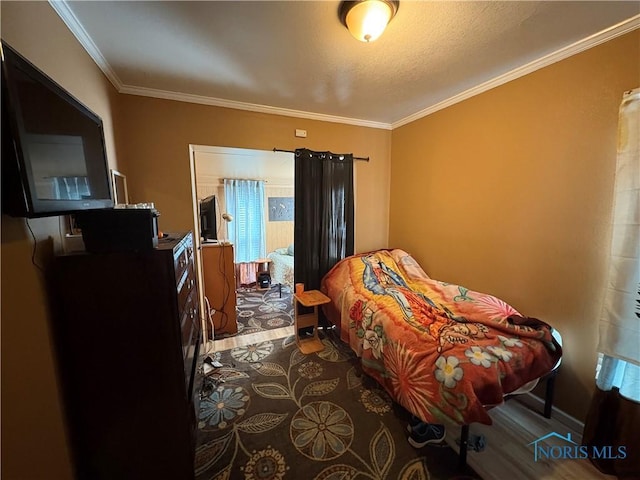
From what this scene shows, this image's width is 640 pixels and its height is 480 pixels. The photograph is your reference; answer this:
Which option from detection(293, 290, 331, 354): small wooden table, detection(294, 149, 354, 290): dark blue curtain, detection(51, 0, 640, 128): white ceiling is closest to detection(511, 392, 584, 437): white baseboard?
detection(293, 290, 331, 354): small wooden table

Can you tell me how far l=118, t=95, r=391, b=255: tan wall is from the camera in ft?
7.45

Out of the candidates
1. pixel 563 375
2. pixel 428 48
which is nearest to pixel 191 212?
pixel 428 48

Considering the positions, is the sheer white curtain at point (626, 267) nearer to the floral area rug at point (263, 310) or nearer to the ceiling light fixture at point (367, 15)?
the ceiling light fixture at point (367, 15)

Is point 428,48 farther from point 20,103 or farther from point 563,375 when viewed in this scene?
point 563,375

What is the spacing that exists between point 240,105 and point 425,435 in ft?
10.2

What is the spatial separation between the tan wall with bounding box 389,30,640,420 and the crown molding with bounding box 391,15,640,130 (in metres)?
0.04

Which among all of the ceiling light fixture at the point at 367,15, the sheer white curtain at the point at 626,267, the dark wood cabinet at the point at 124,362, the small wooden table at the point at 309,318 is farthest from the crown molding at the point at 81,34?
the sheer white curtain at the point at 626,267

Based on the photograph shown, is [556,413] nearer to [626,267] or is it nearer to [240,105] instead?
[626,267]

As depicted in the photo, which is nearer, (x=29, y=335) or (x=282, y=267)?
(x=29, y=335)

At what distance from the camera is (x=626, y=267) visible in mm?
1440

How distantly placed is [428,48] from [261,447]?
9.10ft

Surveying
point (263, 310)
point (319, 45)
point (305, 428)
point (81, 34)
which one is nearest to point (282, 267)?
point (263, 310)

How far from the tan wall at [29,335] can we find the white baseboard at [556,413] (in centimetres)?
284

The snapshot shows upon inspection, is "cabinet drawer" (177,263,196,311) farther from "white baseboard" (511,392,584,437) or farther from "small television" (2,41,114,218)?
"white baseboard" (511,392,584,437)
